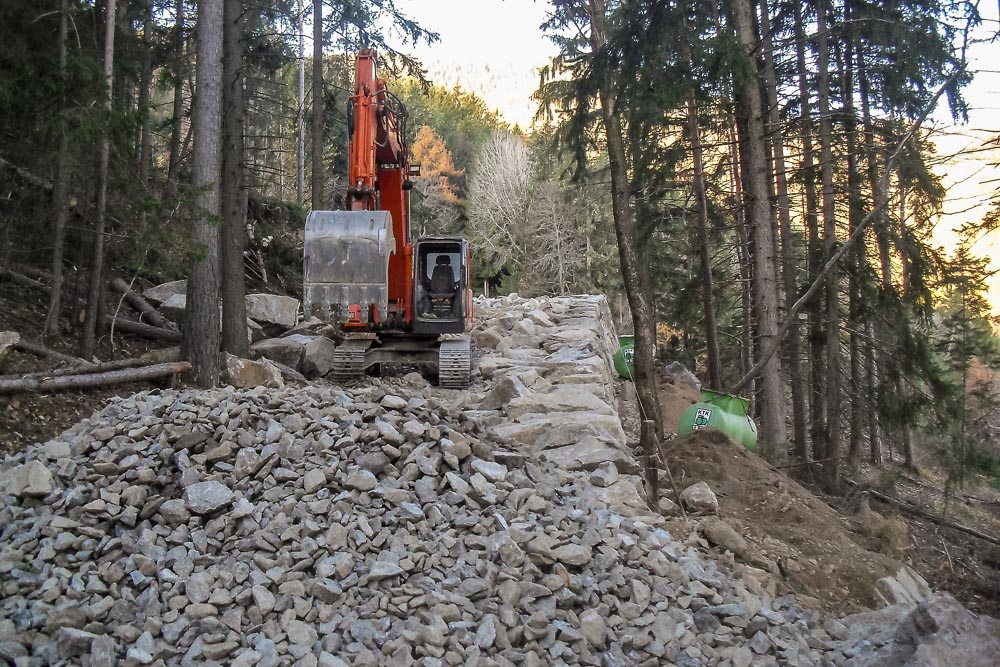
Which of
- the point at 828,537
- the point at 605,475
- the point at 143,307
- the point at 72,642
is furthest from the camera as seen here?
the point at 143,307

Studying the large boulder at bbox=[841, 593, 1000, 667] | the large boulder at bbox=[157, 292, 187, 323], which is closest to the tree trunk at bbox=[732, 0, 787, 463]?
the large boulder at bbox=[841, 593, 1000, 667]

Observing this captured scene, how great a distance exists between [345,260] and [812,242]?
25.5ft

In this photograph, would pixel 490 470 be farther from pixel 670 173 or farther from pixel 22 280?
pixel 670 173

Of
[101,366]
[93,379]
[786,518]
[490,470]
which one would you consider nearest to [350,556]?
[490,470]

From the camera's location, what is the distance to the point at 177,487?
212 inches

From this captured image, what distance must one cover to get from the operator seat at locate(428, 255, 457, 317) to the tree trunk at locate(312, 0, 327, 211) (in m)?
4.70

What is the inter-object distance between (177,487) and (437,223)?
111ft

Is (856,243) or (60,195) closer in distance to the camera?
(60,195)

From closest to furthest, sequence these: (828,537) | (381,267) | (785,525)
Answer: (828,537) → (785,525) → (381,267)

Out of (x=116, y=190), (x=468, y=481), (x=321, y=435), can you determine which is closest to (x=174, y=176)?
(x=116, y=190)

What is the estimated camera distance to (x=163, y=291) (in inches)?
540

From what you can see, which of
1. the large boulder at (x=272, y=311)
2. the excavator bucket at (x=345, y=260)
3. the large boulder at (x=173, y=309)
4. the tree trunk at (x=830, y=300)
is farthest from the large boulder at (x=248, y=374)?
the tree trunk at (x=830, y=300)

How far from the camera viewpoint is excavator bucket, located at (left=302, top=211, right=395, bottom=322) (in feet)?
30.2

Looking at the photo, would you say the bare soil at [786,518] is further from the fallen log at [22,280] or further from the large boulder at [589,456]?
the large boulder at [589,456]
